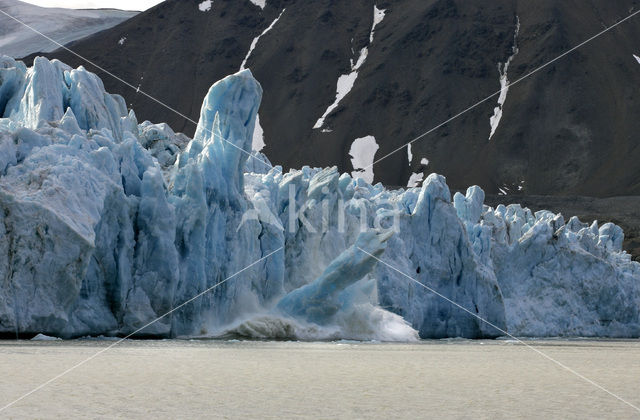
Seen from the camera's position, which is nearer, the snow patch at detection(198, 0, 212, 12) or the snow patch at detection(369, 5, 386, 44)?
the snow patch at detection(369, 5, 386, 44)

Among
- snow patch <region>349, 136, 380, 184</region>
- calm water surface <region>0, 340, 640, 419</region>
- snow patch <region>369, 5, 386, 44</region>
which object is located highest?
snow patch <region>369, 5, 386, 44</region>

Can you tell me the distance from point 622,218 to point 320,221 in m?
61.3

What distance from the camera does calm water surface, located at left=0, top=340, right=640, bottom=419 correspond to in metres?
9.38

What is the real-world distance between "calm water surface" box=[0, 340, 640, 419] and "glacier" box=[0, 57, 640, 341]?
238 centimetres

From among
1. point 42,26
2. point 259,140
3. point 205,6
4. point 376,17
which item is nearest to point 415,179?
point 259,140

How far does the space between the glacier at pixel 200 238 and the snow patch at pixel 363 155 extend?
77803 millimetres

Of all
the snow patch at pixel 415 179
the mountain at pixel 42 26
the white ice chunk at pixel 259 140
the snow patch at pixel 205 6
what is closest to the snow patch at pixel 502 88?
the snow patch at pixel 415 179

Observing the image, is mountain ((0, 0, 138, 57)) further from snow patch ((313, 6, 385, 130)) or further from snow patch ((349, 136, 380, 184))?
snow patch ((349, 136, 380, 184))

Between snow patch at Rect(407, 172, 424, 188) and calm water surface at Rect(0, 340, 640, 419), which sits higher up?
snow patch at Rect(407, 172, 424, 188)

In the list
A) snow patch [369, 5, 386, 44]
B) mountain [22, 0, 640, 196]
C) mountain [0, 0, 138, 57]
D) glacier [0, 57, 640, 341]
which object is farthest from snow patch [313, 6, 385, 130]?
glacier [0, 57, 640, 341]

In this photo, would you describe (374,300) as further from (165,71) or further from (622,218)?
(165,71)

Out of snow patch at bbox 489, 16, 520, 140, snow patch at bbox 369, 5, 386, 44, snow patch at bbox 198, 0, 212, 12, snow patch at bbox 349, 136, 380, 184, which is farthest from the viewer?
snow patch at bbox 198, 0, 212, 12

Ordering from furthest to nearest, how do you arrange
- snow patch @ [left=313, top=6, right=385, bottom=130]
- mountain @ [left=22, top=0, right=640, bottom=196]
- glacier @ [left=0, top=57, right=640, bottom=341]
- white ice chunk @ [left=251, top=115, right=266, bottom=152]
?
snow patch @ [left=313, top=6, right=385, bottom=130]
white ice chunk @ [left=251, top=115, right=266, bottom=152]
mountain @ [left=22, top=0, right=640, bottom=196]
glacier @ [left=0, top=57, right=640, bottom=341]

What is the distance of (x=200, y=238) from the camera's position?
78.0ft
